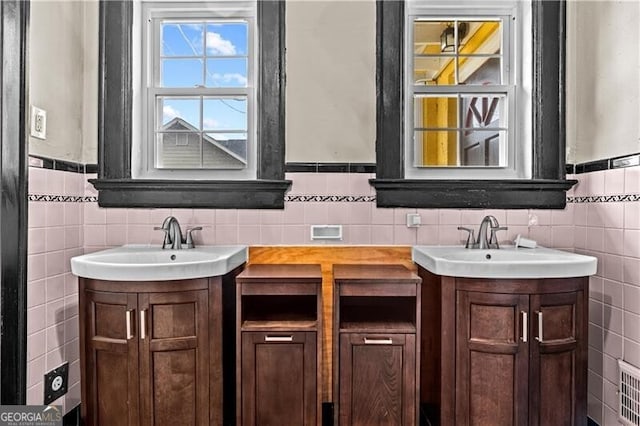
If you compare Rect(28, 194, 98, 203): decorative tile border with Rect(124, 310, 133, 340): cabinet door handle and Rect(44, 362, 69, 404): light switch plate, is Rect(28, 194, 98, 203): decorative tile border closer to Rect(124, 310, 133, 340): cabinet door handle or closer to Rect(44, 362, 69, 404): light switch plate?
Rect(124, 310, 133, 340): cabinet door handle

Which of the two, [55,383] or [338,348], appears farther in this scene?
[55,383]

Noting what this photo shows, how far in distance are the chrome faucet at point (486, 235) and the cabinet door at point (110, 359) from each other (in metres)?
1.61

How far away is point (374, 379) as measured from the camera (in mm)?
1787

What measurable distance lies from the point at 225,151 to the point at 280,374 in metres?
1.27

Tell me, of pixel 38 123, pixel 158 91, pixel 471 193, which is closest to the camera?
pixel 38 123

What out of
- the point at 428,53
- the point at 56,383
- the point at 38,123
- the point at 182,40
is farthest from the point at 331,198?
the point at 56,383

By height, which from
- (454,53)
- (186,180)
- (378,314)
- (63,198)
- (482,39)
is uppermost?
(482,39)

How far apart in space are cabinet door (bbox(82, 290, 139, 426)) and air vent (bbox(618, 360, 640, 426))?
210 centimetres

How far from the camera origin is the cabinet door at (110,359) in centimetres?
171

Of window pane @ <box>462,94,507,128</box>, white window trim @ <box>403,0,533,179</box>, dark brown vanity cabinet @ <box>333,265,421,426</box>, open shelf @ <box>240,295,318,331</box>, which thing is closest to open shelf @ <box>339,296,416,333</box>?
dark brown vanity cabinet @ <box>333,265,421,426</box>

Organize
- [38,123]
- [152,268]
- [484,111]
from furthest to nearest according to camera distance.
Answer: [484,111]
[38,123]
[152,268]

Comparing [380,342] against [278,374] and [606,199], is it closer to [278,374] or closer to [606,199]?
[278,374]

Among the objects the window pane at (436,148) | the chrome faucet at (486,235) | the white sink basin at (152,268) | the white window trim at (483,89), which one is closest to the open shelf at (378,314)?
the chrome faucet at (486,235)

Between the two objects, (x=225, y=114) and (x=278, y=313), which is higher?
(x=225, y=114)
